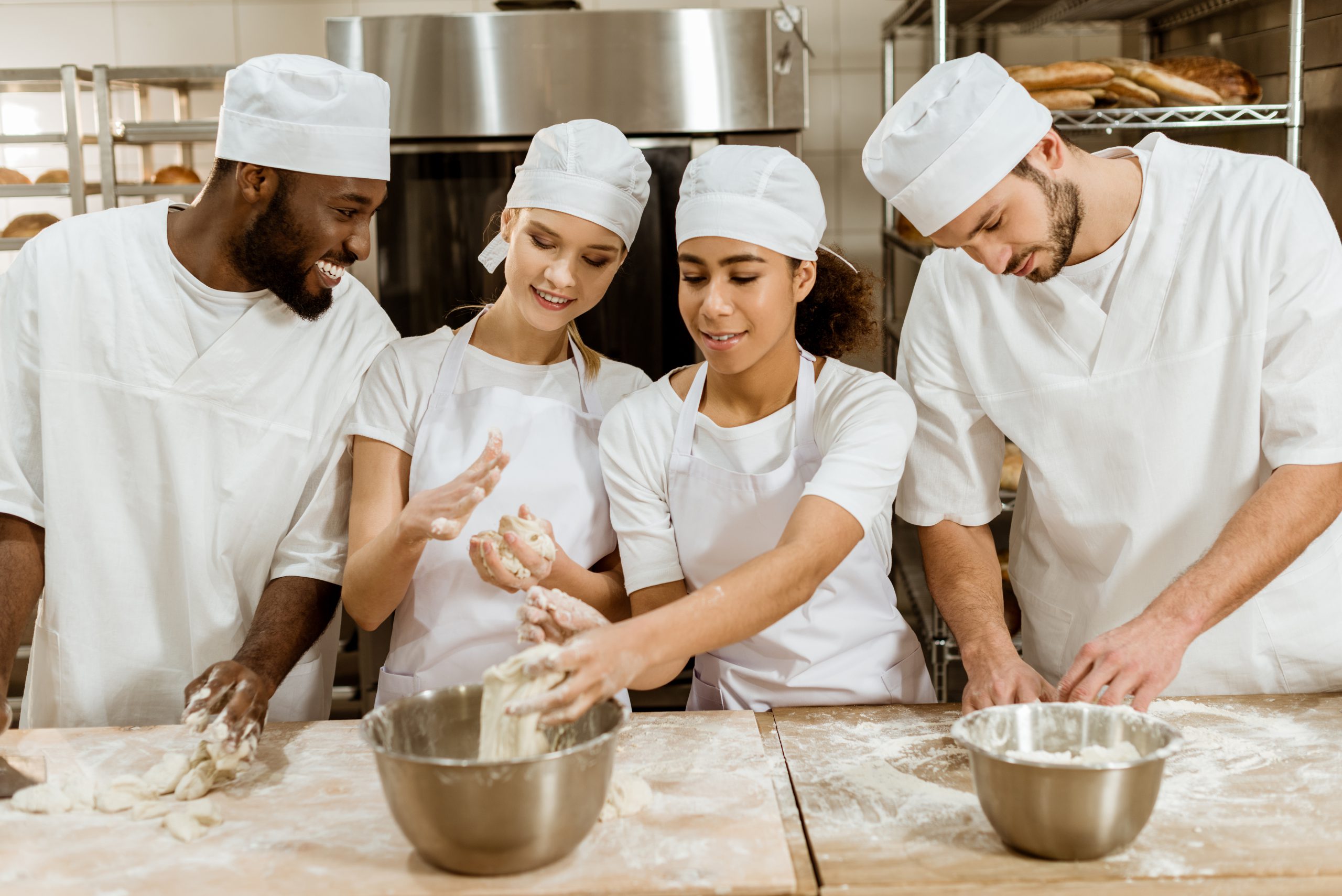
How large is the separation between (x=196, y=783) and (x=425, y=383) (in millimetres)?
664

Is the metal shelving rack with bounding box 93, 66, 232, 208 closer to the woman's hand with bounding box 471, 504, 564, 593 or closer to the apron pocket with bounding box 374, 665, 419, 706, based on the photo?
the apron pocket with bounding box 374, 665, 419, 706

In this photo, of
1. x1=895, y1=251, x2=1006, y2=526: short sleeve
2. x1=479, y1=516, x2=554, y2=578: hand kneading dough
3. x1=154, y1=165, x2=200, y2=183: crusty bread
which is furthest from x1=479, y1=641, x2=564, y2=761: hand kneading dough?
x1=154, y1=165, x2=200, y2=183: crusty bread

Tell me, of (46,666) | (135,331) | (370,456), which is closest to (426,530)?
(370,456)

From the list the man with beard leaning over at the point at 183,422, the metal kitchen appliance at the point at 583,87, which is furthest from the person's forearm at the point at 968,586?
the metal kitchen appliance at the point at 583,87

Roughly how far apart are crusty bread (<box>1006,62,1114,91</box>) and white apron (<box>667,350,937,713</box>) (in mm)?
1039

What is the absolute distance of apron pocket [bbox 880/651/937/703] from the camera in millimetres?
1566

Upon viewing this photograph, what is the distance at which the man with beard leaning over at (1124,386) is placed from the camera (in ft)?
4.72

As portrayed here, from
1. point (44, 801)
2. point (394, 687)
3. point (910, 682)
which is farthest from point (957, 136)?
point (44, 801)

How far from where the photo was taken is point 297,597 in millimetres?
1586

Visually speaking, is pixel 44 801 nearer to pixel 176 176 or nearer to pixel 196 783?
pixel 196 783

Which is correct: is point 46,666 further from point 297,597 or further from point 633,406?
point 633,406

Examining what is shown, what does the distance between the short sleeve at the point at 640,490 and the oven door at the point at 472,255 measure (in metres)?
1.00

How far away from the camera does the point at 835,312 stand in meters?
1.68

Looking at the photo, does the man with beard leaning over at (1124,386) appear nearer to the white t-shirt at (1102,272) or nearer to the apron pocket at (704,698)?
the white t-shirt at (1102,272)
